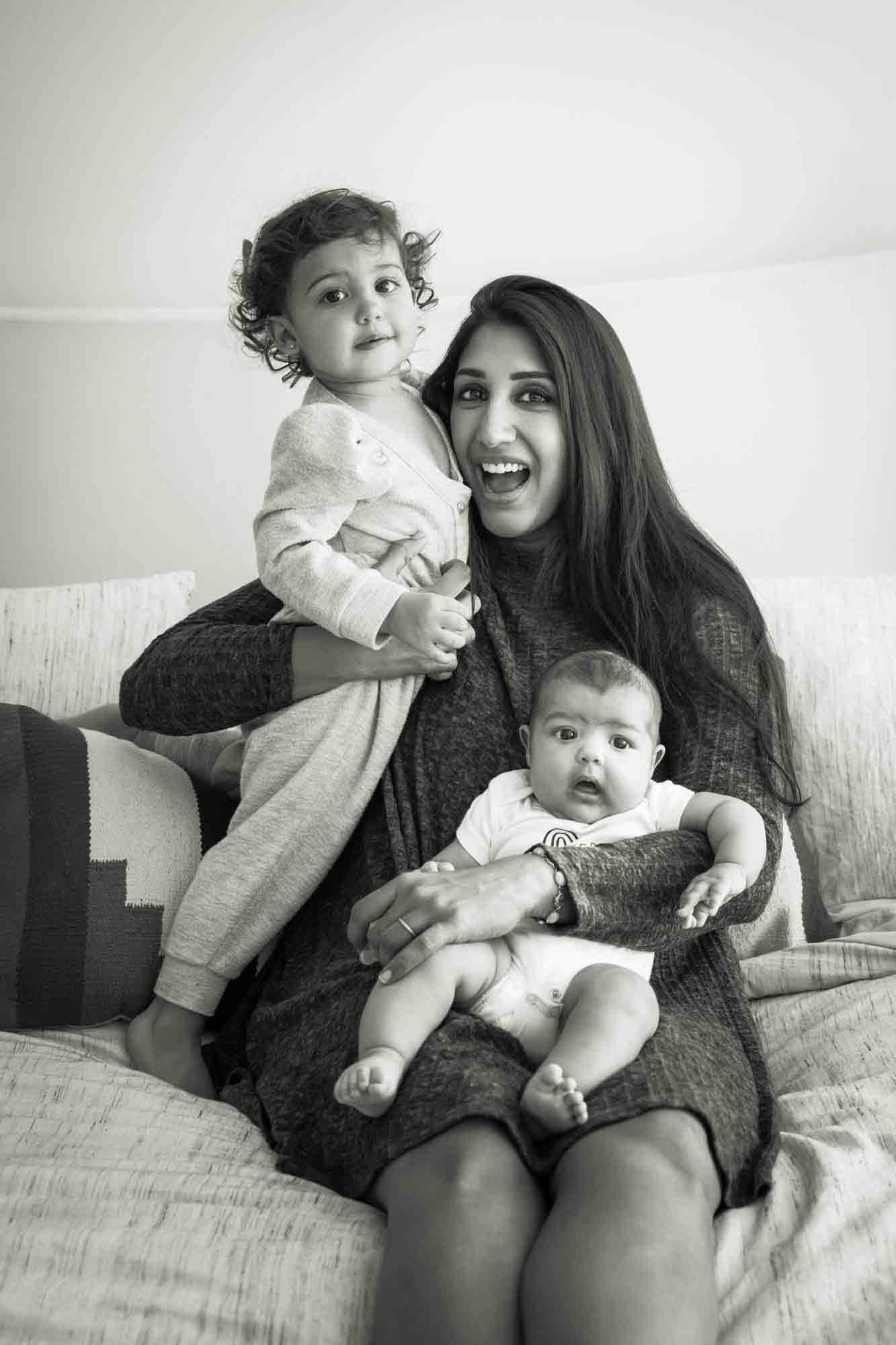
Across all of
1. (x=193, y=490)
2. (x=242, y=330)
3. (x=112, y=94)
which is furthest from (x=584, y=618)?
(x=112, y=94)

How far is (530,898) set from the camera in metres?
1.30

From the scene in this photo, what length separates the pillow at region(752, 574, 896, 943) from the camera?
1.92 meters

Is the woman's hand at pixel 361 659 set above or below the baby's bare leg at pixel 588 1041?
above

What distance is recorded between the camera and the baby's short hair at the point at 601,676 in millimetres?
1455

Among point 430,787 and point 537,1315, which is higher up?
point 430,787

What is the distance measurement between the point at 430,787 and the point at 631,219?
1594 mm

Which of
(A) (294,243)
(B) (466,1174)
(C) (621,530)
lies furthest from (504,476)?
(B) (466,1174)

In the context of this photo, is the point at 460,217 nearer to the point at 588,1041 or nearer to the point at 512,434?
the point at 512,434

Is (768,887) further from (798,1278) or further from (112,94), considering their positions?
(112,94)

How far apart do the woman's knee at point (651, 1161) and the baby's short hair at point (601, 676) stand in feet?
1.56

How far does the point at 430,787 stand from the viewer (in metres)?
1.61

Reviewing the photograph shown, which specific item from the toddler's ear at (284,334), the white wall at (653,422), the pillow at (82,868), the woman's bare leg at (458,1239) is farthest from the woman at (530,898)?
the white wall at (653,422)

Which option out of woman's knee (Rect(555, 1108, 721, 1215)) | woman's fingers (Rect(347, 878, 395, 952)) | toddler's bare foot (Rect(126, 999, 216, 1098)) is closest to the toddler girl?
toddler's bare foot (Rect(126, 999, 216, 1098))

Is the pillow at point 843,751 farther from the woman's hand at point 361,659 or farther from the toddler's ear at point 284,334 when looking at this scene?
the toddler's ear at point 284,334
